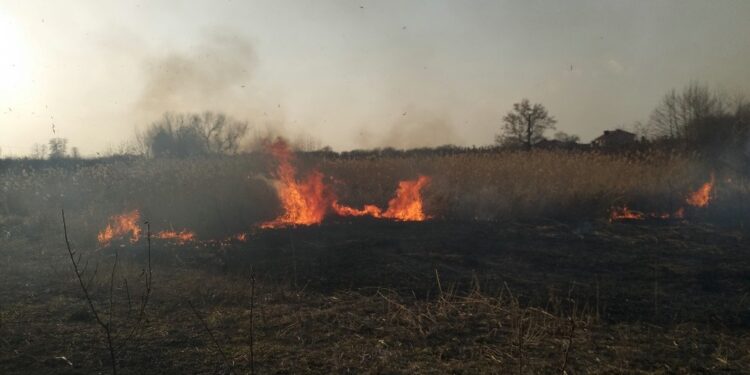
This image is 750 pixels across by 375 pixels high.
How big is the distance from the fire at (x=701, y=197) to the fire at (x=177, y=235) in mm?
14167

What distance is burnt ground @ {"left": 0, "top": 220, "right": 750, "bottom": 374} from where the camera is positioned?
412 centimetres

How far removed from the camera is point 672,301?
584 cm

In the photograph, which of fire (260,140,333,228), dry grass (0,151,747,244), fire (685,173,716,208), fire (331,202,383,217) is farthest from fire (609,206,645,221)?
fire (260,140,333,228)

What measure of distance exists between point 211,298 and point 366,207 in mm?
8581

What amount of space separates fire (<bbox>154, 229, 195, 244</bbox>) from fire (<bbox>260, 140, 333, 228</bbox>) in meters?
1.77

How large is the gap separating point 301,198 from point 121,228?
454cm

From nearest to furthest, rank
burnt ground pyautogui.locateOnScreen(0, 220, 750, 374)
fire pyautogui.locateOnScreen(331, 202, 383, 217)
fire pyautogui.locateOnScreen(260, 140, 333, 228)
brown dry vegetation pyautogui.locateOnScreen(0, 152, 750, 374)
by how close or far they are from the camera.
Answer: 1. burnt ground pyautogui.locateOnScreen(0, 220, 750, 374)
2. brown dry vegetation pyautogui.locateOnScreen(0, 152, 750, 374)
3. fire pyautogui.locateOnScreen(260, 140, 333, 228)
4. fire pyautogui.locateOnScreen(331, 202, 383, 217)

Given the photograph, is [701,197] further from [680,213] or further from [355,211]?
[355,211]

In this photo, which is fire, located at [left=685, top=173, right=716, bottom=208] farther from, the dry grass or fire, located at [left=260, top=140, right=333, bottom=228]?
fire, located at [left=260, top=140, right=333, bottom=228]

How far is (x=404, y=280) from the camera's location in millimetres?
6895

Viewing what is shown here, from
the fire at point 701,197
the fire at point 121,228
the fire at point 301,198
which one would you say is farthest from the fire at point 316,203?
the fire at point 701,197

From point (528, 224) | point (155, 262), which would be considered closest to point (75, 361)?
point (155, 262)

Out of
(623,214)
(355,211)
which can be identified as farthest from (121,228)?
(623,214)

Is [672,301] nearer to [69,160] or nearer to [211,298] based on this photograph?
[211,298]
